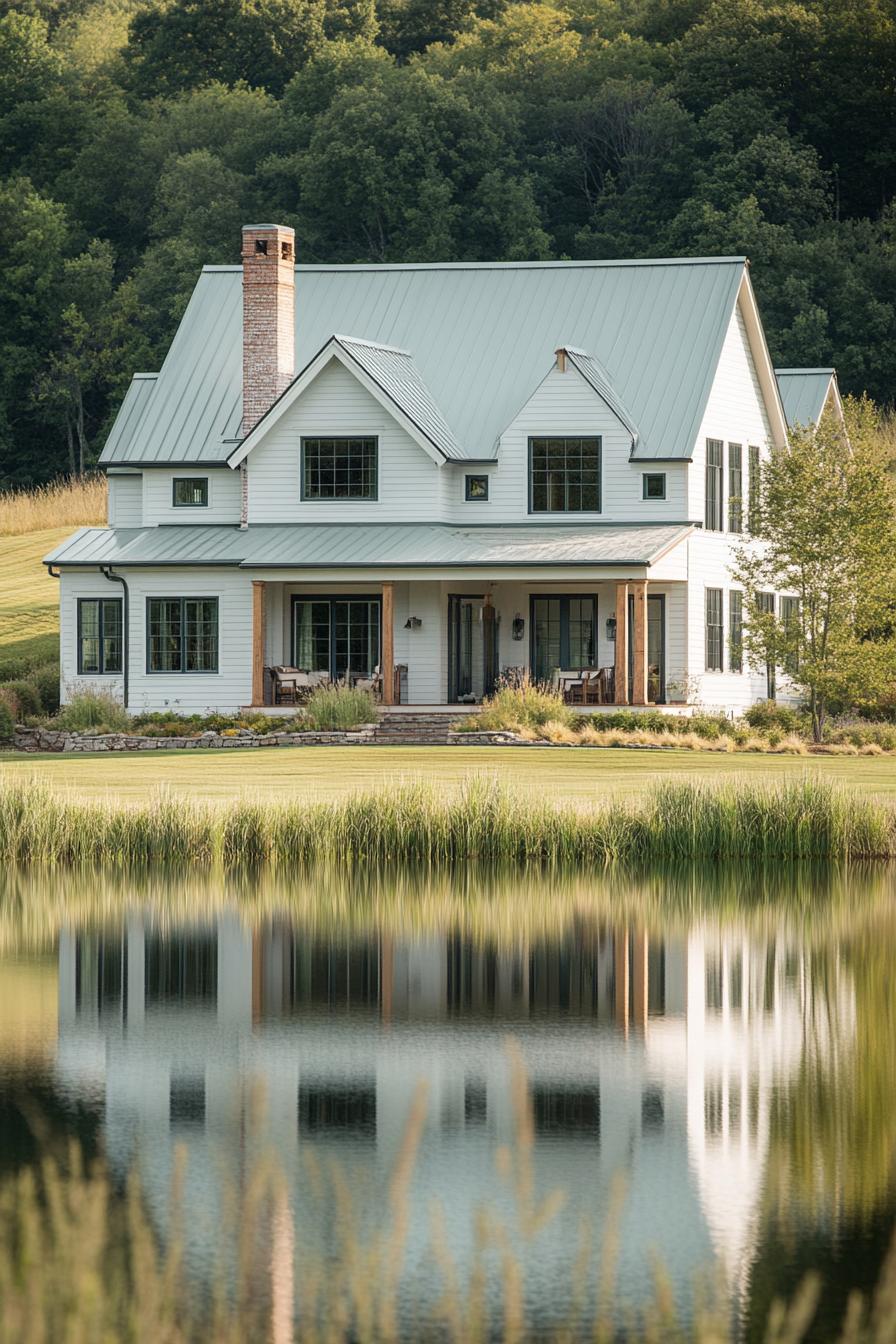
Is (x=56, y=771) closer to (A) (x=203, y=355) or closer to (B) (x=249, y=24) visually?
(A) (x=203, y=355)

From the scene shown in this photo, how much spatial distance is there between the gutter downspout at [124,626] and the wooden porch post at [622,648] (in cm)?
940

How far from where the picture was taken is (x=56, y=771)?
3309 cm

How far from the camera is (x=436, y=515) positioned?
43625mm

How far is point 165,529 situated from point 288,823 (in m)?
21.5

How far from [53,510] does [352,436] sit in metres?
20.0

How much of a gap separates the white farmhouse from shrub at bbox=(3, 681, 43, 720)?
0.95 metres

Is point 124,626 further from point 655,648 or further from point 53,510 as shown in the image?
point 53,510

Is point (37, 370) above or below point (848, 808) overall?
above

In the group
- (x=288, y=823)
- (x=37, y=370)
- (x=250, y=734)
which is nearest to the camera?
(x=288, y=823)

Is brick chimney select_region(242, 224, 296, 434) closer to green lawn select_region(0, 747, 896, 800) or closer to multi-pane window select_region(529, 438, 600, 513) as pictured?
multi-pane window select_region(529, 438, 600, 513)

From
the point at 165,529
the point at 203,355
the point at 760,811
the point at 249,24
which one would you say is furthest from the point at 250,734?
the point at 249,24

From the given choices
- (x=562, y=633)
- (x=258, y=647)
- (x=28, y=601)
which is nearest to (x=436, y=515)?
(x=562, y=633)

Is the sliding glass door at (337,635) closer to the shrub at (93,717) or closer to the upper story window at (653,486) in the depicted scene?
the shrub at (93,717)

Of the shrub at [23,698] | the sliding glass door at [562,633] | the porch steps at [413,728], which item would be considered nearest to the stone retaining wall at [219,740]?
the porch steps at [413,728]
